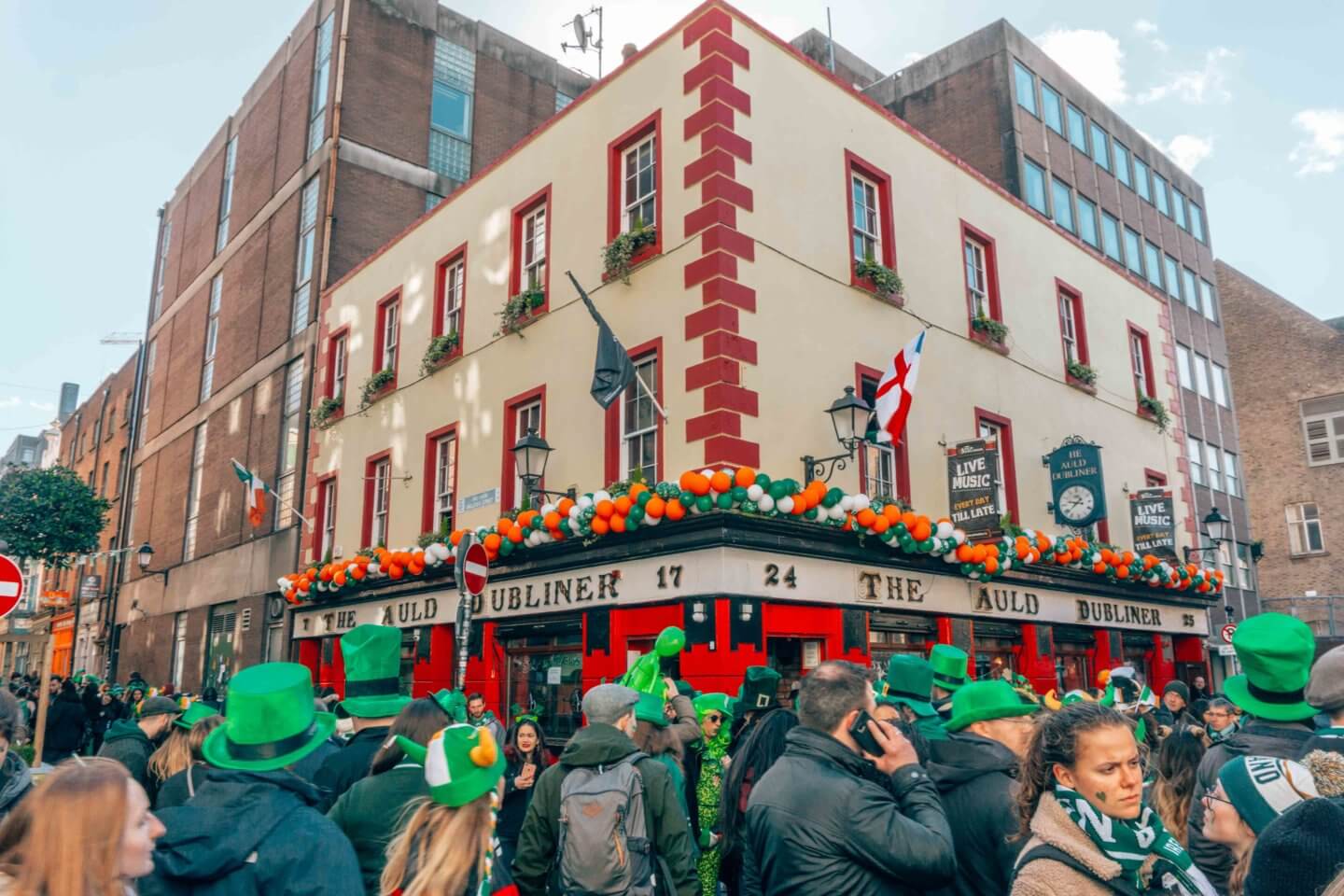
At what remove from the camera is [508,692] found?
627 inches

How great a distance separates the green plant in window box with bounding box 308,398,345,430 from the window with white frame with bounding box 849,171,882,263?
39.4ft

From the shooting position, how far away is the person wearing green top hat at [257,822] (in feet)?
9.84

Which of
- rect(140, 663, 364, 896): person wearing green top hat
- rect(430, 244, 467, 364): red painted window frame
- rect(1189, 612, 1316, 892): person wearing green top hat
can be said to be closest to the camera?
rect(140, 663, 364, 896): person wearing green top hat

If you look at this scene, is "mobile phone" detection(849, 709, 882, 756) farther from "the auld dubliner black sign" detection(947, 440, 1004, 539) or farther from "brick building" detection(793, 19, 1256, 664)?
"brick building" detection(793, 19, 1256, 664)

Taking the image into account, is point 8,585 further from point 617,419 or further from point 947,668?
point 947,668

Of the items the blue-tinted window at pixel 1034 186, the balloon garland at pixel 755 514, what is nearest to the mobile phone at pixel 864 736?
the balloon garland at pixel 755 514

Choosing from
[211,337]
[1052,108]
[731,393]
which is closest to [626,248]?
[731,393]

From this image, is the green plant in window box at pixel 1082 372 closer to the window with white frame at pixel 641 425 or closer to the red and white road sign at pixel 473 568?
the window with white frame at pixel 641 425

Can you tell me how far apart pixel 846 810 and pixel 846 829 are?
63 mm

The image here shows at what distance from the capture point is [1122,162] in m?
35.0

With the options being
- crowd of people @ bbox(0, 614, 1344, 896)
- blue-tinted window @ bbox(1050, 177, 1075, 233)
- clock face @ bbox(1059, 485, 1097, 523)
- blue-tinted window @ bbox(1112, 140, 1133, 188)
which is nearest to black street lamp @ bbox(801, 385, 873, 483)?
clock face @ bbox(1059, 485, 1097, 523)

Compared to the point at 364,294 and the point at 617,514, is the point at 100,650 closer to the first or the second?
the point at 364,294

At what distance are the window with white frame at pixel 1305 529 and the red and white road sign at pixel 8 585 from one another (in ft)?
130

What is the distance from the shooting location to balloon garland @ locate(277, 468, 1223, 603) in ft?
40.3
